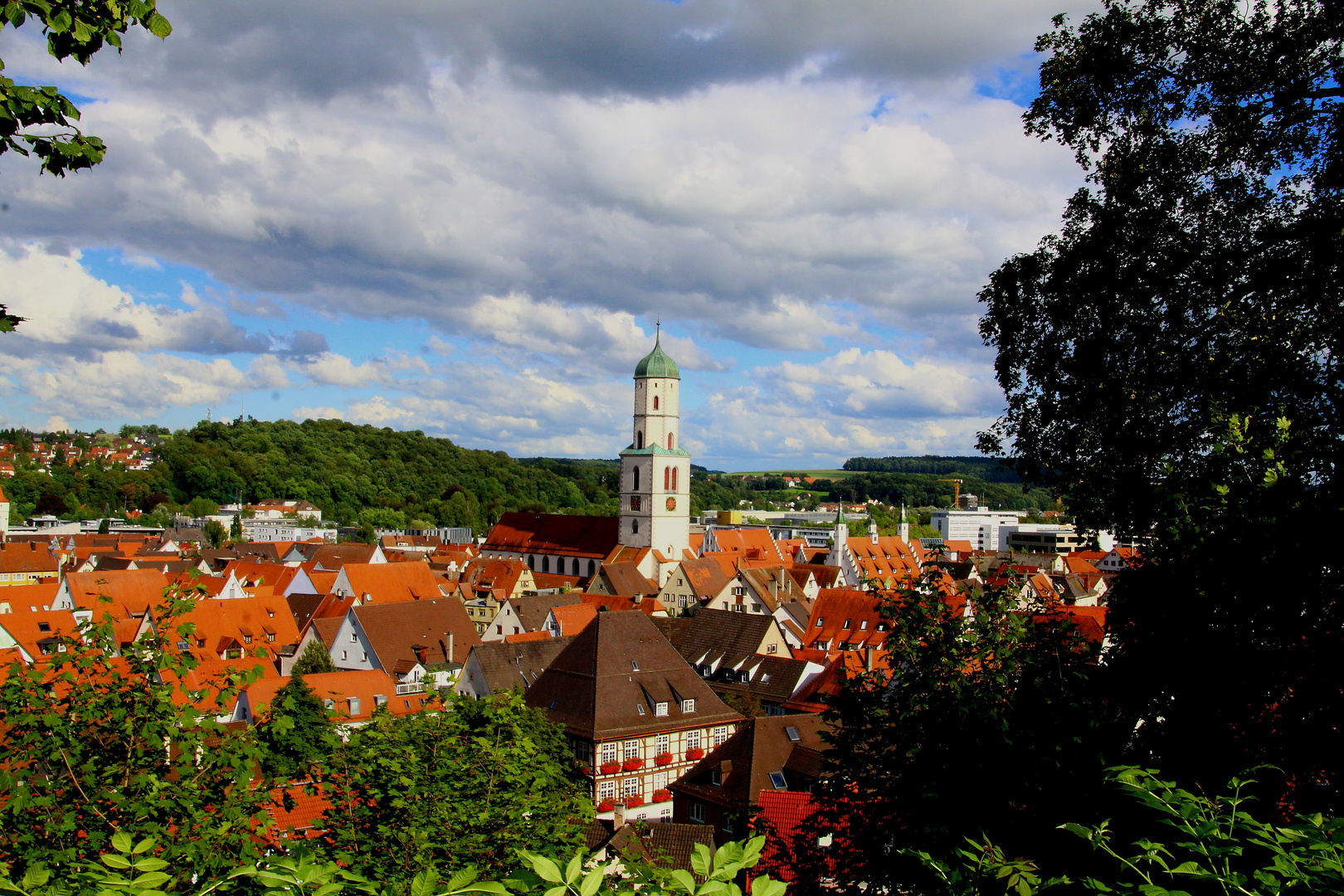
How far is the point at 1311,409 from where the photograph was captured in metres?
9.44

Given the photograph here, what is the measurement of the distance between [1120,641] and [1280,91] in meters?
6.20

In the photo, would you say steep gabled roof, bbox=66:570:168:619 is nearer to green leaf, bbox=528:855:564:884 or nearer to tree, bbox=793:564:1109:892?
tree, bbox=793:564:1109:892

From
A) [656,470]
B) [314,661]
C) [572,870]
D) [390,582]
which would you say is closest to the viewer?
[572,870]

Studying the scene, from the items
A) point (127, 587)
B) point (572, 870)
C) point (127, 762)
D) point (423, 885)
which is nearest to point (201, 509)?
point (127, 587)

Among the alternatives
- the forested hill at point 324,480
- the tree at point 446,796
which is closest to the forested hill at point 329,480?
the forested hill at point 324,480

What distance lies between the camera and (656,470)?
78.8 metres

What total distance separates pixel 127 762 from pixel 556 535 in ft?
255

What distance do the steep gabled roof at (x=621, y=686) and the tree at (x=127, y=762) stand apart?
21546 millimetres

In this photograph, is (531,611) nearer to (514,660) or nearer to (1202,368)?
(514,660)

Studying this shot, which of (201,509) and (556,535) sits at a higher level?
(201,509)

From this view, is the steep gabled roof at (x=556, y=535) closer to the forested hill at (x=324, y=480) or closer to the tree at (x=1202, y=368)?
the forested hill at (x=324, y=480)

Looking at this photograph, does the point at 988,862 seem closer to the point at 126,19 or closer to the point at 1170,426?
the point at 126,19

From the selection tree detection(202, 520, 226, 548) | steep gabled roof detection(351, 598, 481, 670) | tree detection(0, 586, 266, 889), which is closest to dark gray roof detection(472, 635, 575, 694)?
steep gabled roof detection(351, 598, 481, 670)

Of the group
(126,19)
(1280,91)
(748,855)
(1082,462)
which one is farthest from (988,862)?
(1280,91)
